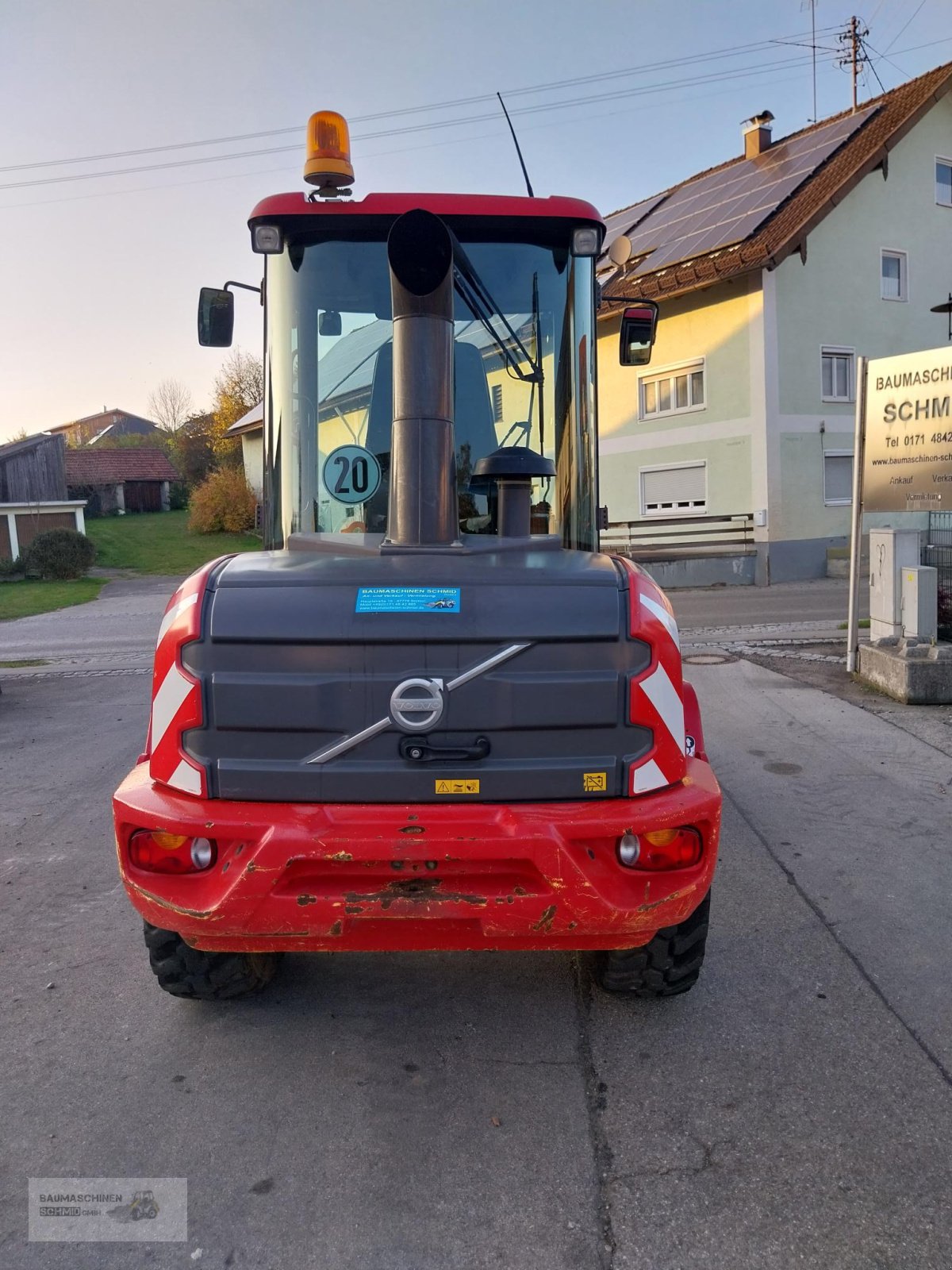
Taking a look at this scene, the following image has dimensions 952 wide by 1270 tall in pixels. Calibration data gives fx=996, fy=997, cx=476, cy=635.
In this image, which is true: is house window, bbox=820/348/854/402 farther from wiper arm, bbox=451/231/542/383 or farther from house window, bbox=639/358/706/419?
wiper arm, bbox=451/231/542/383

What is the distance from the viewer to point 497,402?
Result: 387 cm

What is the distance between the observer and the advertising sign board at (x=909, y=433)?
8.58 meters

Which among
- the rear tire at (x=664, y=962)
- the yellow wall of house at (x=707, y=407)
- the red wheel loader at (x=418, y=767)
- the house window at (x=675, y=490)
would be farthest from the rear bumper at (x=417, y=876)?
the house window at (x=675, y=490)

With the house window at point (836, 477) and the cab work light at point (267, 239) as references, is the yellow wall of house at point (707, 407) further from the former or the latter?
the cab work light at point (267, 239)

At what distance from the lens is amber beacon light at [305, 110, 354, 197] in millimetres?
Result: 3748

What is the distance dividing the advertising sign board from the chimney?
21.2m

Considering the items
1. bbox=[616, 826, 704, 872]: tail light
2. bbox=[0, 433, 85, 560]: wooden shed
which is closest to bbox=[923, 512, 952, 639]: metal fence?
bbox=[616, 826, 704, 872]: tail light

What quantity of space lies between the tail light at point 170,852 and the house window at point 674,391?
2234 cm

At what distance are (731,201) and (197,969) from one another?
25746mm

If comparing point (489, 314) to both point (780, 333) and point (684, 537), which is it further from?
point (780, 333)

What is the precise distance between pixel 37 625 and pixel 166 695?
18.5m

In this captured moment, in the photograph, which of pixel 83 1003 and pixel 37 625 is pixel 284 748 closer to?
pixel 83 1003

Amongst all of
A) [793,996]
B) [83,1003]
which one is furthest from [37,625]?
[793,996]

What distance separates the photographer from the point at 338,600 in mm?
2855
